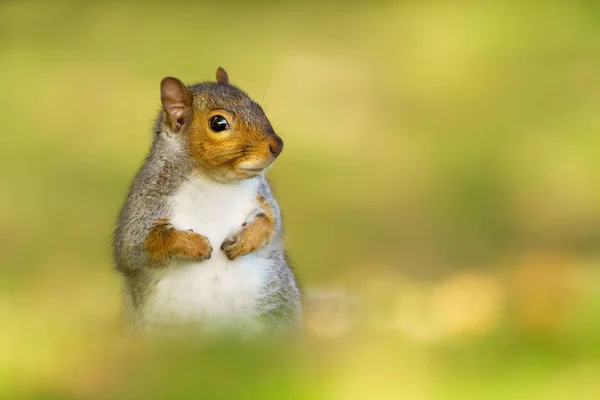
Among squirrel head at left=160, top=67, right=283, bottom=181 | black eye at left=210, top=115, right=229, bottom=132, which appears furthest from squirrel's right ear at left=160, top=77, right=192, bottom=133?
black eye at left=210, top=115, right=229, bottom=132

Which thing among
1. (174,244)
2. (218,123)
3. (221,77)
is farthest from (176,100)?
(174,244)

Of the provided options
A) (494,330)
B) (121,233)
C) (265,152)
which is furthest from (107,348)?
(121,233)

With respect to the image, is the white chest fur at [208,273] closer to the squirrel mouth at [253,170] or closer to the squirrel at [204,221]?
the squirrel at [204,221]

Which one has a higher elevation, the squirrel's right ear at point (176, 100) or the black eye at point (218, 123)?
the squirrel's right ear at point (176, 100)

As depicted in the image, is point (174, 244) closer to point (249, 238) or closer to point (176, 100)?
point (249, 238)

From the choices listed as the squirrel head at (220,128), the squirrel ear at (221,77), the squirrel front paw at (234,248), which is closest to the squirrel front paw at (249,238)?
the squirrel front paw at (234,248)

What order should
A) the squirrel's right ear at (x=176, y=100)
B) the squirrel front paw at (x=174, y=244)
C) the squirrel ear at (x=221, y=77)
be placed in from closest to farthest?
the squirrel front paw at (x=174, y=244) → the squirrel's right ear at (x=176, y=100) → the squirrel ear at (x=221, y=77)

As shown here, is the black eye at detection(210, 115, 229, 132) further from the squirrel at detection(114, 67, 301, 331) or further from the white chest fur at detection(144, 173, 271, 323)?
the white chest fur at detection(144, 173, 271, 323)

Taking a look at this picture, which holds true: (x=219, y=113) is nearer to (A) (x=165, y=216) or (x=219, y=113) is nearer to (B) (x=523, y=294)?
(A) (x=165, y=216)
